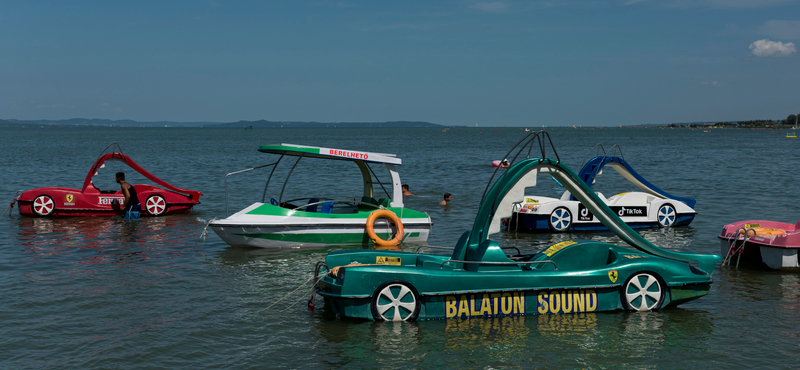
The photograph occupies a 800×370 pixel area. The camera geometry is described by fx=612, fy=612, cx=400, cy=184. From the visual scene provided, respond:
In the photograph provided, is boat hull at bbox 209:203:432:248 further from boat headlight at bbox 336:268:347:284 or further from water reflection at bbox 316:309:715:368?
boat headlight at bbox 336:268:347:284

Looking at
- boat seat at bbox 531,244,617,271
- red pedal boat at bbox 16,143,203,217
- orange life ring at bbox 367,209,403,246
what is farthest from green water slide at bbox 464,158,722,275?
red pedal boat at bbox 16,143,203,217

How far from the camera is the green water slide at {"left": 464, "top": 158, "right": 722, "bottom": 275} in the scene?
373 inches

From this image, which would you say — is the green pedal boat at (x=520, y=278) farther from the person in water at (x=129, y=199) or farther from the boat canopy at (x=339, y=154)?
the person in water at (x=129, y=199)

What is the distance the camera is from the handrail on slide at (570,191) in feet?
31.1

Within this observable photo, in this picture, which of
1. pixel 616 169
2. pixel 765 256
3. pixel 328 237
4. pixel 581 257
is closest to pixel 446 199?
pixel 616 169

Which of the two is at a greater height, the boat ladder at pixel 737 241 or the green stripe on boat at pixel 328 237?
the boat ladder at pixel 737 241

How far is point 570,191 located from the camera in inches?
388

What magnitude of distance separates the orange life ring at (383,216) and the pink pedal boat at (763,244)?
7206 mm

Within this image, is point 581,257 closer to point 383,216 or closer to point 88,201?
point 383,216

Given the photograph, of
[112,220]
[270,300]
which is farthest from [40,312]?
[112,220]

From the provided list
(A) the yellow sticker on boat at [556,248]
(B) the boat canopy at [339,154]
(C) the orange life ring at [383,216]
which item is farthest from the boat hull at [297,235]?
(A) the yellow sticker on boat at [556,248]

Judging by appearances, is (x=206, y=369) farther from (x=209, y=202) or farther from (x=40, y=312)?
(x=209, y=202)

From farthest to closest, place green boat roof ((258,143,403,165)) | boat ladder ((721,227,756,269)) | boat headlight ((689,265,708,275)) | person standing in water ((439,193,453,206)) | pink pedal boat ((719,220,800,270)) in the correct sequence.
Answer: person standing in water ((439,193,453,206)) < green boat roof ((258,143,403,165)) < boat ladder ((721,227,756,269)) < pink pedal boat ((719,220,800,270)) < boat headlight ((689,265,708,275))

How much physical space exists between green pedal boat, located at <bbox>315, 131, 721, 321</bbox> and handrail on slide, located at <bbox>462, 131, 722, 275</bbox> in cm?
2
